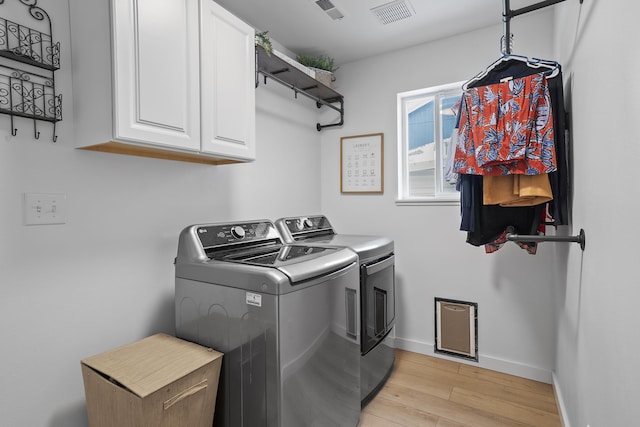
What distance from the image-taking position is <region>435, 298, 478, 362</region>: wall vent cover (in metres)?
2.49

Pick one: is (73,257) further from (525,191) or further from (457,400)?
(457,400)

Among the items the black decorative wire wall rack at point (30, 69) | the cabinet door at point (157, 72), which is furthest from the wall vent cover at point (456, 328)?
the black decorative wire wall rack at point (30, 69)

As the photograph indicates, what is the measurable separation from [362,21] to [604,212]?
195 centimetres

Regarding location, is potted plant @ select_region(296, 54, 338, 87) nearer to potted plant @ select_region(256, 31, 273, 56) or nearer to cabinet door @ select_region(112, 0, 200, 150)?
potted plant @ select_region(256, 31, 273, 56)

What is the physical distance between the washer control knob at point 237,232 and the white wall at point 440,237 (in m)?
1.32

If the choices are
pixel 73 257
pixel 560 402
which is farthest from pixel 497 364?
pixel 73 257

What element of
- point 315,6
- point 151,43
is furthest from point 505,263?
point 151,43

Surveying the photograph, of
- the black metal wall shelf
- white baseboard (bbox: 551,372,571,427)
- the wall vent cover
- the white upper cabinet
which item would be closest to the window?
the black metal wall shelf

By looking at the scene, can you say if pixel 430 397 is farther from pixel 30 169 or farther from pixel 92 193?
pixel 30 169

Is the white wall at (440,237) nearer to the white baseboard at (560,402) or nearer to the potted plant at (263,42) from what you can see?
the white baseboard at (560,402)

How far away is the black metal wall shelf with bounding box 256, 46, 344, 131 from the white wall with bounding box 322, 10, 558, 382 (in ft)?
0.40

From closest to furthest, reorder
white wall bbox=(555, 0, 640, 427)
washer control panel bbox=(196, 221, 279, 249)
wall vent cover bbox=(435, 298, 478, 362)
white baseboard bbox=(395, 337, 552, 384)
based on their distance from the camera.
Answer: white wall bbox=(555, 0, 640, 427) → washer control panel bbox=(196, 221, 279, 249) → white baseboard bbox=(395, 337, 552, 384) → wall vent cover bbox=(435, 298, 478, 362)

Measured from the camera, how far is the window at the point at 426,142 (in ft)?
8.71

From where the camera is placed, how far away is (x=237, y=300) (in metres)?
1.37
